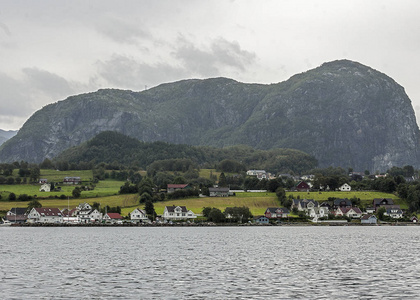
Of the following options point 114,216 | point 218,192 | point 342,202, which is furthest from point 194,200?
point 342,202

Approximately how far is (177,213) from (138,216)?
10.3 m

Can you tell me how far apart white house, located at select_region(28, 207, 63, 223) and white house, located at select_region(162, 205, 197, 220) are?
95.8ft

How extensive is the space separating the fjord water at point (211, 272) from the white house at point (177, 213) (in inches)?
3096

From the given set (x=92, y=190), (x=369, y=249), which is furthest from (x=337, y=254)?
(x=92, y=190)

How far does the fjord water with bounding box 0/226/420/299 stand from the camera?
42594mm

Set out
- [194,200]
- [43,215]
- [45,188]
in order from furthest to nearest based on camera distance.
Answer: [45,188] → [194,200] → [43,215]

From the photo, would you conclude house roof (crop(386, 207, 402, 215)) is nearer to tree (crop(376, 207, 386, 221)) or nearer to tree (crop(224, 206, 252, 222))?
tree (crop(376, 207, 386, 221))

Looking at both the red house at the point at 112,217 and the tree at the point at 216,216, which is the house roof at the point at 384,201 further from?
the red house at the point at 112,217

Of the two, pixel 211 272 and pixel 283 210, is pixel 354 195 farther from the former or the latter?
pixel 211 272

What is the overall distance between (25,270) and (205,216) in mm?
107653

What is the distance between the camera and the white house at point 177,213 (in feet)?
530

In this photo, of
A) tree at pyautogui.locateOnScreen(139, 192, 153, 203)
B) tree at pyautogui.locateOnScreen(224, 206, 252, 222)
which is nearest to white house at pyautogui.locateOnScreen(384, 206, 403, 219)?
tree at pyautogui.locateOnScreen(224, 206, 252, 222)

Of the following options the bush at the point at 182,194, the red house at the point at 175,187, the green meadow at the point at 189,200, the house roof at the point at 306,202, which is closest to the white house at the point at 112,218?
the green meadow at the point at 189,200

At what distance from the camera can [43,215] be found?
164 metres
